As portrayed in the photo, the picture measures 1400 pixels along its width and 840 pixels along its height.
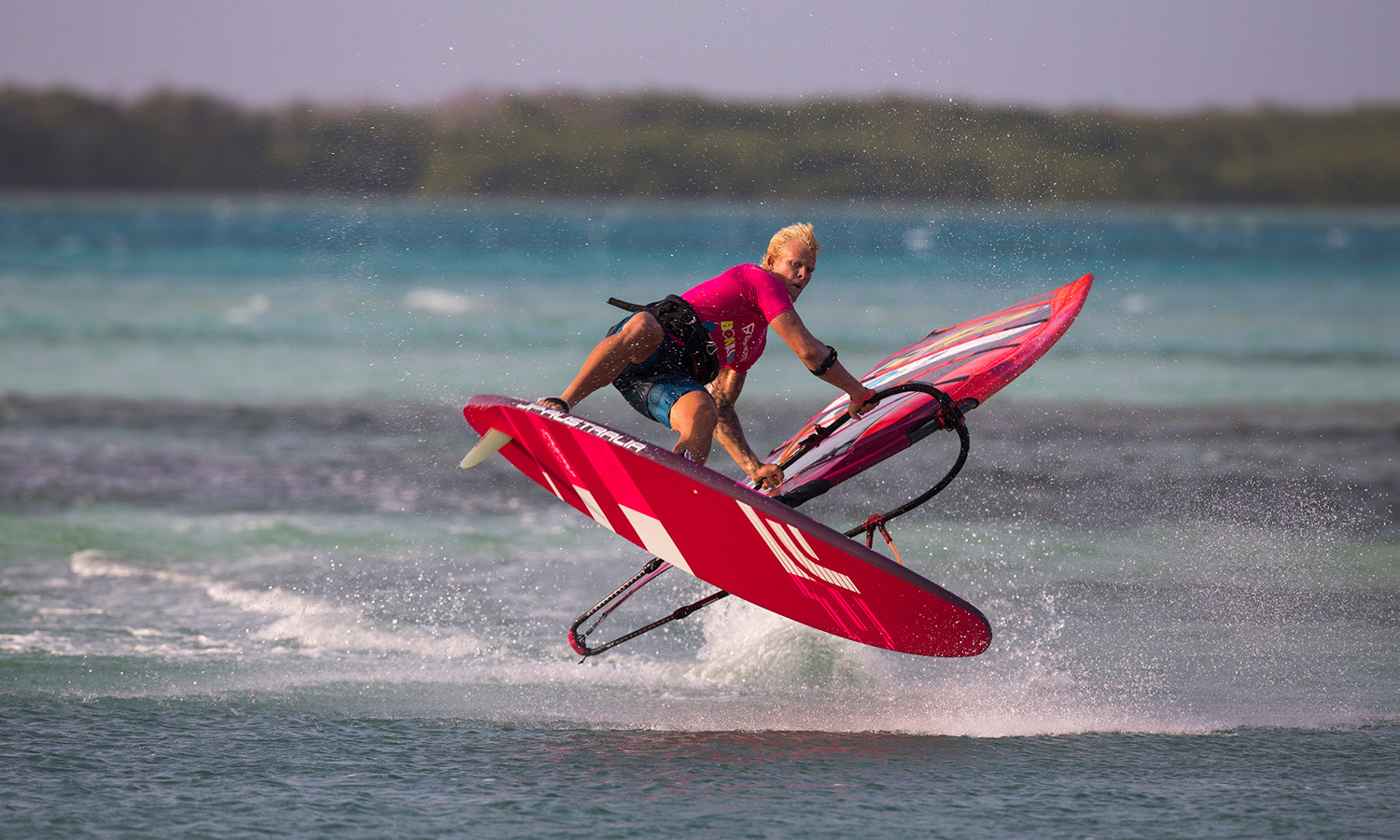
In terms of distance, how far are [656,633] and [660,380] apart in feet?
6.47

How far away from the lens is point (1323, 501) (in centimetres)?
975

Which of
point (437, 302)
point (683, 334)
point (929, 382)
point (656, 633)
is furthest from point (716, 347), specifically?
point (437, 302)

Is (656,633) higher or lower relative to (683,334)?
lower

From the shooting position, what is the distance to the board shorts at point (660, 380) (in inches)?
202

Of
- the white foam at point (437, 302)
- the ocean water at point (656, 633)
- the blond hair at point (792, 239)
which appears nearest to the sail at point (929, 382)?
the blond hair at point (792, 239)

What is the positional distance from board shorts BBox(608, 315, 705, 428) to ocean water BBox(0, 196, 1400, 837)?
127 centimetres

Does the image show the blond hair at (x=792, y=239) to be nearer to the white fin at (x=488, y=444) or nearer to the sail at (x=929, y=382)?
the sail at (x=929, y=382)

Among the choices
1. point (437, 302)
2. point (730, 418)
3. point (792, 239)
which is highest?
point (437, 302)

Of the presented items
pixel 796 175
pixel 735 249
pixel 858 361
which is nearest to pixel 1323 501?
pixel 858 361

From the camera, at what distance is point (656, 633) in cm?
669

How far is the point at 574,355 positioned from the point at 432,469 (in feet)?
33.8

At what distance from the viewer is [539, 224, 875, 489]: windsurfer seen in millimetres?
4996

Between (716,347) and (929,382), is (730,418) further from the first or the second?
(929,382)

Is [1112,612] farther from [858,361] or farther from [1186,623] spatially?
[858,361]
